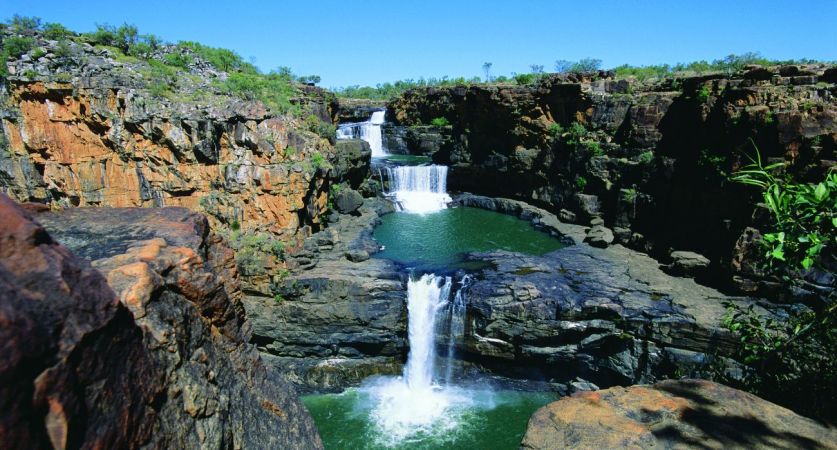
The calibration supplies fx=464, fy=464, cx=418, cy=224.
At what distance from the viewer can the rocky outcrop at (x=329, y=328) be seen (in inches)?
596

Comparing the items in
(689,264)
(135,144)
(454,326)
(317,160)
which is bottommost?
(454,326)

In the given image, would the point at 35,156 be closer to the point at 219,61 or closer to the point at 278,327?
the point at 219,61

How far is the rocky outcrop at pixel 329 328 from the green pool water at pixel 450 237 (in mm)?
2980

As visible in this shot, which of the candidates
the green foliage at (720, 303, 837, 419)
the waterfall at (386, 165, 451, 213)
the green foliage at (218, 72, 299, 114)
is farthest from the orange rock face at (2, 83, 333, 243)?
the green foliage at (720, 303, 837, 419)

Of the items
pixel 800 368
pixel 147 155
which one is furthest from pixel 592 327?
pixel 147 155

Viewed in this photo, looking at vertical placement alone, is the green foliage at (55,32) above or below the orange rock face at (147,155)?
above

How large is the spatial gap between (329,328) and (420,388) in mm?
3564

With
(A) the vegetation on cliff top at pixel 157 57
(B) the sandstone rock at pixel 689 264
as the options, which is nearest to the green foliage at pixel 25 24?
(A) the vegetation on cliff top at pixel 157 57

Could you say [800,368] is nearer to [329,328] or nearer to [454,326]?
[454,326]

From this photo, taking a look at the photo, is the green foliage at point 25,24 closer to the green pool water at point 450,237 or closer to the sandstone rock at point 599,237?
the green pool water at point 450,237

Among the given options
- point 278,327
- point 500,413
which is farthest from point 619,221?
point 278,327

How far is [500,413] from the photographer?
13.6 metres

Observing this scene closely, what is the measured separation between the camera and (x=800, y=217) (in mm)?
3223

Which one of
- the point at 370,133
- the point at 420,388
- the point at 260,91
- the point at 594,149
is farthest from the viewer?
the point at 370,133
